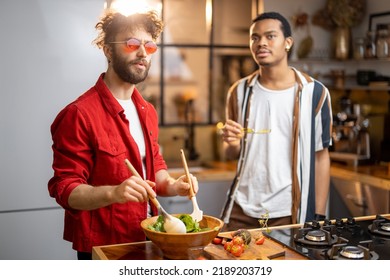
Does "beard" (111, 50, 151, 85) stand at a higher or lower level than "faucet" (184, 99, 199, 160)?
higher

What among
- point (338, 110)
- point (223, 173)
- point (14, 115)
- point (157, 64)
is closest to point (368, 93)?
point (338, 110)

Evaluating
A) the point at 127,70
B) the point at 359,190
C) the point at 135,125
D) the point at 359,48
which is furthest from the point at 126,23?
the point at 359,48

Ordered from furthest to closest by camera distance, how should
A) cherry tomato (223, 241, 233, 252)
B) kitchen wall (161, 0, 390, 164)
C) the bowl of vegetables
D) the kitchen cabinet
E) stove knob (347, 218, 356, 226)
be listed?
1. kitchen wall (161, 0, 390, 164)
2. the kitchen cabinet
3. stove knob (347, 218, 356, 226)
4. cherry tomato (223, 241, 233, 252)
5. the bowl of vegetables

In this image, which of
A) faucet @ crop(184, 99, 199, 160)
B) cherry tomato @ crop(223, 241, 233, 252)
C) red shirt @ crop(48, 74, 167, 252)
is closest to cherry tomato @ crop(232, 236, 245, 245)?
cherry tomato @ crop(223, 241, 233, 252)

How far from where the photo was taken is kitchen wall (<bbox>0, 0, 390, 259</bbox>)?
2574 mm

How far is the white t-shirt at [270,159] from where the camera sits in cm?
254

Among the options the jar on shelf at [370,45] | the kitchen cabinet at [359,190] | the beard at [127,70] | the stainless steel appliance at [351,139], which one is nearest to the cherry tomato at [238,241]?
the beard at [127,70]

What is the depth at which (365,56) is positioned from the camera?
12.2 feet

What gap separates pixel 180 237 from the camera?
1.56m

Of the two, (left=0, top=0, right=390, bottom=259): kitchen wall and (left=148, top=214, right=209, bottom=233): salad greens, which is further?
(left=0, top=0, right=390, bottom=259): kitchen wall

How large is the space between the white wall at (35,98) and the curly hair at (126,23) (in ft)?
2.12

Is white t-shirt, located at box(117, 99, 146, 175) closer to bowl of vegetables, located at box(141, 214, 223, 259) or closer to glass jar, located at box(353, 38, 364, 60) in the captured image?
bowl of vegetables, located at box(141, 214, 223, 259)

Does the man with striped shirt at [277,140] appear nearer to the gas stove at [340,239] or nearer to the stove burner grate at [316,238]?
the gas stove at [340,239]

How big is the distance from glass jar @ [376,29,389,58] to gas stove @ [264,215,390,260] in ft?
5.86
